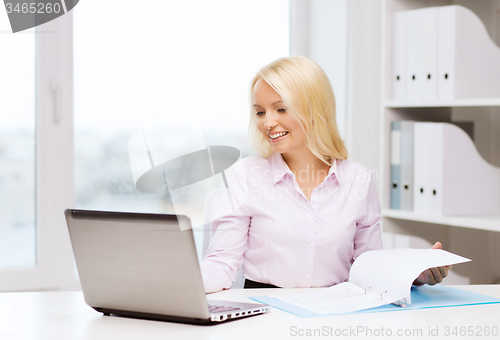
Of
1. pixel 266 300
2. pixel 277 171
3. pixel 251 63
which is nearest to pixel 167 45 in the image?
pixel 251 63

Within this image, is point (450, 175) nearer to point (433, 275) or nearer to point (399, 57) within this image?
point (399, 57)

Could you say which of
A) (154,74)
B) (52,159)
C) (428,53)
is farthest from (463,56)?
(52,159)

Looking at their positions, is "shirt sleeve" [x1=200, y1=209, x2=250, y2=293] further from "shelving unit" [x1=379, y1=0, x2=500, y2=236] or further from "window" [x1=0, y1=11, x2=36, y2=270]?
"window" [x1=0, y1=11, x2=36, y2=270]

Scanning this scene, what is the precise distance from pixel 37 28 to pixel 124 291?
1.63 metres

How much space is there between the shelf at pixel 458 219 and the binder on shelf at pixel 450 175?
0.03 metres

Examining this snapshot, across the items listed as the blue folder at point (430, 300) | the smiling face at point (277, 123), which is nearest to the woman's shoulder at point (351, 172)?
the smiling face at point (277, 123)

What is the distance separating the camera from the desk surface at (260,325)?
0.92 meters

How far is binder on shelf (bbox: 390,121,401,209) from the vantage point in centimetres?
211

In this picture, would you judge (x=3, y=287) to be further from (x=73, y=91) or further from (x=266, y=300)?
(x=266, y=300)

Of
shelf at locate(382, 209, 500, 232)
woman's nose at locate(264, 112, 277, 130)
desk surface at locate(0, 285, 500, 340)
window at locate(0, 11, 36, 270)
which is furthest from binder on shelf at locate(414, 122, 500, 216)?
window at locate(0, 11, 36, 270)

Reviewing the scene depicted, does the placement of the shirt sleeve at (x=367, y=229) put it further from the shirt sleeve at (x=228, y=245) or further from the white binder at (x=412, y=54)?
the white binder at (x=412, y=54)

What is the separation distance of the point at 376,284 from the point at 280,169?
1.69 feet

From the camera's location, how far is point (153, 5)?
8.16 ft

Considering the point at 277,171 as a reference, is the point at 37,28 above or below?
above
